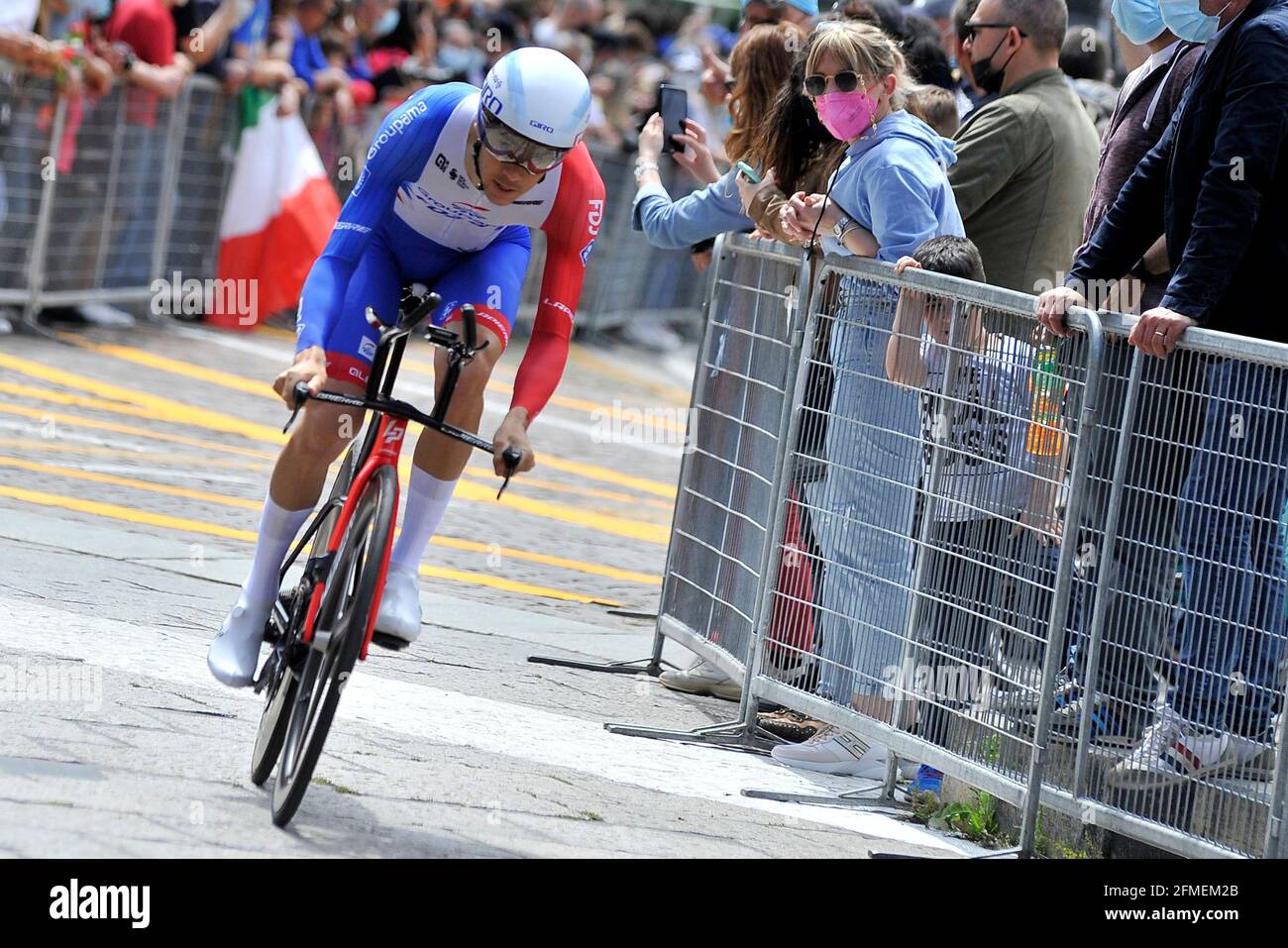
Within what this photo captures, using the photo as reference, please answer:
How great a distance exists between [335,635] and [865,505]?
6.70 ft

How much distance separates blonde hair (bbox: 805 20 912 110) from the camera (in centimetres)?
629

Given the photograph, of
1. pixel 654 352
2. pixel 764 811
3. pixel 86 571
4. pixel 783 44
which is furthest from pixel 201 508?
pixel 654 352

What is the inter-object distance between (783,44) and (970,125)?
0.78 metres

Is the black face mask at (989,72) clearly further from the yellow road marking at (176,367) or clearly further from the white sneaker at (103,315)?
the white sneaker at (103,315)

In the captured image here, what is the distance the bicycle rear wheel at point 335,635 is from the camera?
4.66 metres

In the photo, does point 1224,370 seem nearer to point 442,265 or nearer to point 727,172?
point 442,265

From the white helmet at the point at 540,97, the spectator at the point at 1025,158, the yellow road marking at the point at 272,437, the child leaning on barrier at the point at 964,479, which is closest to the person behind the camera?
the white helmet at the point at 540,97

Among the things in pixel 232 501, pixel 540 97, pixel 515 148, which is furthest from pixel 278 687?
pixel 232 501

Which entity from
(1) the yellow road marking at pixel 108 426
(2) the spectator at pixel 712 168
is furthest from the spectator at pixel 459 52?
(2) the spectator at pixel 712 168

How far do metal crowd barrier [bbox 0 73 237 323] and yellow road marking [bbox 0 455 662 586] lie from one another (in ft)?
12.1

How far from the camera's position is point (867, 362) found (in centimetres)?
616

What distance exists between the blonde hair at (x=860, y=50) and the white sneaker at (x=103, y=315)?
8.23 metres

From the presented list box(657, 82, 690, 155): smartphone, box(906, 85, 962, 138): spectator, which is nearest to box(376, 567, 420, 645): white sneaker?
box(657, 82, 690, 155): smartphone
